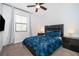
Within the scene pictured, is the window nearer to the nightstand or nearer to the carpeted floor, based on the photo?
the carpeted floor

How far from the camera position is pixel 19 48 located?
1384 millimetres

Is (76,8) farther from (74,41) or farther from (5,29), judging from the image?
(5,29)

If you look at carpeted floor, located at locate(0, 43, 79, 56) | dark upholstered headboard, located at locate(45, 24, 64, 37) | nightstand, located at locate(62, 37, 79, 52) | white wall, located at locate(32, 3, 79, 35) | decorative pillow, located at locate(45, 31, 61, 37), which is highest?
white wall, located at locate(32, 3, 79, 35)

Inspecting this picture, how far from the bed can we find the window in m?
0.14

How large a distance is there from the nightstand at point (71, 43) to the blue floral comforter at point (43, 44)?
74 mm

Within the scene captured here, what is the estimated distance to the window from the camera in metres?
1.41

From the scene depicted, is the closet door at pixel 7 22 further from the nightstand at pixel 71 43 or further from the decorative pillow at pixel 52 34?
the nightstand at pixel 71 43

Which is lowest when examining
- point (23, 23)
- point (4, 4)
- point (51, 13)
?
point (23, 23)

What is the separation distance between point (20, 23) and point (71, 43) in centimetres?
68

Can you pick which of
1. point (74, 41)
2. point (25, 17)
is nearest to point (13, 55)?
point (25, 17)

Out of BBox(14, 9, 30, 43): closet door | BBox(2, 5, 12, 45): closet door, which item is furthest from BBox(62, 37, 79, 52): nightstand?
BBox(2, 5, 12, 45): closet door

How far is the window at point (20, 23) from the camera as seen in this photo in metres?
1.41

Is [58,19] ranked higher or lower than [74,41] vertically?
higher

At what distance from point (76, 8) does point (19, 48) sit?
0.86 metres
